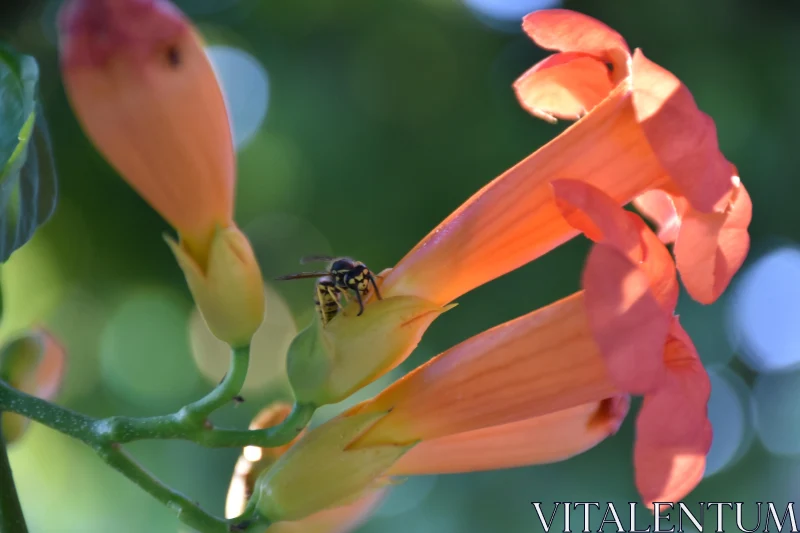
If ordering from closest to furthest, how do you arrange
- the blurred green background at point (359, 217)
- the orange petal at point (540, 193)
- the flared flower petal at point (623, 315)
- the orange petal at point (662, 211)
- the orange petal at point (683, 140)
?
1. the flared flower petal at point (623, 315)
2. the orange petal at point (683, 140)
3. the orange petal at point (540, 193)
4. the orange petal at point (662, 211)
5. the blurred green background at point (359, 217)

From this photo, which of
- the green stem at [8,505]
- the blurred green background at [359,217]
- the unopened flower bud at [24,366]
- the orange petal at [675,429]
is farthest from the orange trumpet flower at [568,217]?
the blurred green background at [359,217]

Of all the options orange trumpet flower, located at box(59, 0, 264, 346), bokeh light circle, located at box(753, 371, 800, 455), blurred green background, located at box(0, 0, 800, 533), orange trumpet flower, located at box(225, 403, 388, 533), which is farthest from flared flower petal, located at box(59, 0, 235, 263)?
bokeh light circle, located at box(753, 371, 800, 455)

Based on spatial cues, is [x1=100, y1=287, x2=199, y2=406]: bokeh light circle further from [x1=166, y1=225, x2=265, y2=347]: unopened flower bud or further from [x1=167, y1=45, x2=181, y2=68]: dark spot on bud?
[x1=167, y1=45, x2=181, y2=68]: dark spot on bud

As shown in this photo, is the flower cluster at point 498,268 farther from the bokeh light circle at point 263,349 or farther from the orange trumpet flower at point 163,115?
the bokeh light circle at point 263,349

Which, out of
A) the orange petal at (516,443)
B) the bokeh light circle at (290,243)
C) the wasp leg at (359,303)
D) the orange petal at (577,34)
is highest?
the orange petal at (577,34)

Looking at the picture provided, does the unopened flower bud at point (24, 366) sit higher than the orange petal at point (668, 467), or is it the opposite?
the orange petal at point (668, 467)

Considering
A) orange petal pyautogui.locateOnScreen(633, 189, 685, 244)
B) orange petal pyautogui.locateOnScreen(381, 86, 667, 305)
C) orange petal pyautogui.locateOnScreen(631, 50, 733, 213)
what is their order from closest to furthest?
orange petal pyautogui.locateOnScreen(631, 50, 733, 213), orange petal pyautogui.locateOnScreen(381, 86, 667, 305), orange petal pyautogui.locateOnScreen(633, 189, 685, 244)

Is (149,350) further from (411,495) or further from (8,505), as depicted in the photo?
(8,505)

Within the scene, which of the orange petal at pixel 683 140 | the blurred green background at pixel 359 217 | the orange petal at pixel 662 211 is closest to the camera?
the orange petal at pixel 683 140
